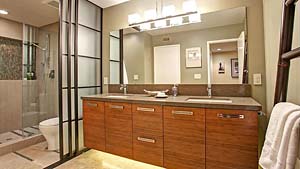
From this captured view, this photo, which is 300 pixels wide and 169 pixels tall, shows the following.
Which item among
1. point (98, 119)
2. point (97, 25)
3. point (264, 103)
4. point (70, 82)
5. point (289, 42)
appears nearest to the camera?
point (289, 42)

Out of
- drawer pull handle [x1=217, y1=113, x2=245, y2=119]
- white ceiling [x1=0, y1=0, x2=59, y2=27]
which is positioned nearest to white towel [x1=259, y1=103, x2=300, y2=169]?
drawer pull handle [x1=217, y1=113, x2=245, y2=119]

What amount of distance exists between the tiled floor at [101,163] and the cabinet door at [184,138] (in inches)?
22.0

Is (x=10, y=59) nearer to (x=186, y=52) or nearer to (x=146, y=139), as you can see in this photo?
(x=146, y=139)

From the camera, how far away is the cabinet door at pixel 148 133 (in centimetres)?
172

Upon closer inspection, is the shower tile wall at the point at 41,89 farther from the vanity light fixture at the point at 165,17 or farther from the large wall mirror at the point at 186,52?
the vanity light fixture at the point at 165,17

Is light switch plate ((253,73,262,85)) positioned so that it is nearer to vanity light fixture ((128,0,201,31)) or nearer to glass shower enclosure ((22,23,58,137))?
vanity light fixture ((128,0,201,31))

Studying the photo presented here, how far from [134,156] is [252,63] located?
168cm

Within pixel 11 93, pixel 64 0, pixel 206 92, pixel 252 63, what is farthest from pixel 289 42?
pixel 11 93

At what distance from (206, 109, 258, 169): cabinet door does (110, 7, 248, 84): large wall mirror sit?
0.73 metres

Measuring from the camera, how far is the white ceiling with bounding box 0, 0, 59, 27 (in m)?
2.66

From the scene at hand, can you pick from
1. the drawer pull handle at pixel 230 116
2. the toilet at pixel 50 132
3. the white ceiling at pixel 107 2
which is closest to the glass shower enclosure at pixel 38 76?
the toilet at pixel 50 132

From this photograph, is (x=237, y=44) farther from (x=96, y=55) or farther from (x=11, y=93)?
(x=11, y=93)

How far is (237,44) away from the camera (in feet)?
6.57

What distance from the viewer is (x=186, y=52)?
229 cm
